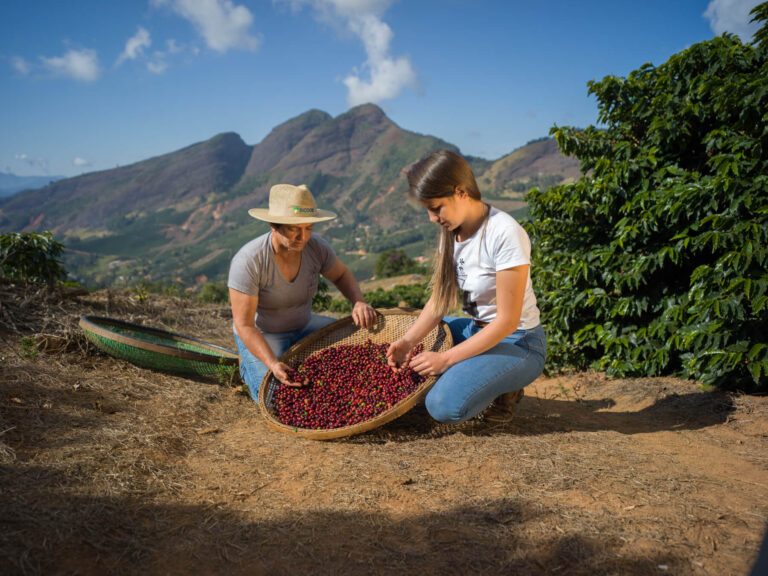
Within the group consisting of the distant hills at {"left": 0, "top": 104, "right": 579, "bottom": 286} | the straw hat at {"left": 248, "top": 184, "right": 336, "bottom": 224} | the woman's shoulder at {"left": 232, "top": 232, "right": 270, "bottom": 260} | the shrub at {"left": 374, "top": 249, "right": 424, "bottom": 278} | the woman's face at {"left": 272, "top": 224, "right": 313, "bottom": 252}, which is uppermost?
the distant hills at {"left": 0, "top": 104, "right": 579, "bottom": 286}

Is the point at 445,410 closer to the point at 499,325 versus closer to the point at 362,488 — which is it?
the point at 499,325

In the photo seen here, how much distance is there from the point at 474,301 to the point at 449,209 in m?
0.72

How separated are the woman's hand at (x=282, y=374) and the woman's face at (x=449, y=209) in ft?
4.87

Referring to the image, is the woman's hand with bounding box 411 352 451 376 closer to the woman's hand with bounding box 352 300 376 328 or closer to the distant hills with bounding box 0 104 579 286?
the woman's hand with bounding box 352 300 376 328

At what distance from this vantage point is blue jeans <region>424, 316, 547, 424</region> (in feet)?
9.60

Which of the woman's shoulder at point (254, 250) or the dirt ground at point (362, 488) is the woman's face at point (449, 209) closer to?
the woman's shoulder at point (254, 250)

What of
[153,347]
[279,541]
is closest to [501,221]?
[279,541]

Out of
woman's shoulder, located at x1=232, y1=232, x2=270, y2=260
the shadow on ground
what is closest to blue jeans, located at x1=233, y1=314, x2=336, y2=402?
woman's shoulder, located at x1=232, y1=232, x2=270, y2=260

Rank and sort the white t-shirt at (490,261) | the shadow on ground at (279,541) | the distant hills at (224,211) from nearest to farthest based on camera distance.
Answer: the shadow on ground at (279,541) → the white t-shirt at (490,261) → the distant hills at (224,211)

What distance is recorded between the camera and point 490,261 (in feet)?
9.79

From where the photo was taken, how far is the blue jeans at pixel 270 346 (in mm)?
3607

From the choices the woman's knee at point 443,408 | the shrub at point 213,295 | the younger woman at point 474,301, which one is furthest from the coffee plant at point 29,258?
the woman's knee at point 443,408

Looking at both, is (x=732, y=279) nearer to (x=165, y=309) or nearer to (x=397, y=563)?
(x=397, y=563)

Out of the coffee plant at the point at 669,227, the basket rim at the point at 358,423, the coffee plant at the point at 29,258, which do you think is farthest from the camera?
the coffee plant at the point at 29,258
